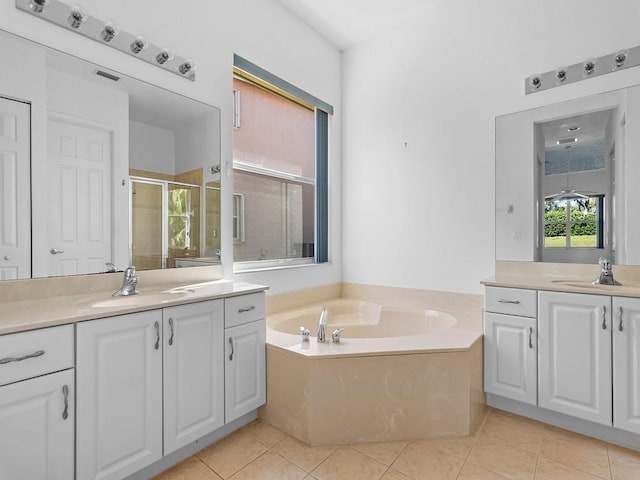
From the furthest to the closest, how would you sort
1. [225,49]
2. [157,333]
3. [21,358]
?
[225,49]
[157,333]
[21,358]

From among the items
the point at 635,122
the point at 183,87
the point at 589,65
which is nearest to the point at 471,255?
the point at 635,122

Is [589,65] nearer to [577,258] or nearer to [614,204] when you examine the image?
[614,204]

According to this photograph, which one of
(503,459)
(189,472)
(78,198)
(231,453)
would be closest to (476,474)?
(503,459)

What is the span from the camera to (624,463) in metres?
1.62

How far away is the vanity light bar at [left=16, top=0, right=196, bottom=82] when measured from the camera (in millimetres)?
1533

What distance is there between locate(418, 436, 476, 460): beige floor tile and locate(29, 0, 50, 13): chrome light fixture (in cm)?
280

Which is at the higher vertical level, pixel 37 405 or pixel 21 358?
pixel 21 358

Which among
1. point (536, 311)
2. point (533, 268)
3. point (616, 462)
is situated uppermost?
point (533, 268)

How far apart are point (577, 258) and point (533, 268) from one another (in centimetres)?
26

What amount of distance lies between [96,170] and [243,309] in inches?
40.5

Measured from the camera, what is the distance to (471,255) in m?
2.58

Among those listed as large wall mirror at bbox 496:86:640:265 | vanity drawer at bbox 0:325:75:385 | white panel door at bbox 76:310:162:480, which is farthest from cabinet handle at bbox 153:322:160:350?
large wall mirror at bbox 496:86:640:265

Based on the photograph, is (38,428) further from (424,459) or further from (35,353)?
(424,459)

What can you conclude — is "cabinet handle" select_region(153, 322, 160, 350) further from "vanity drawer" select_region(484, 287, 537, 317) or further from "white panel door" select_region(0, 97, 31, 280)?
"vanity drawer" select_region(484, 287, 537, 317)
